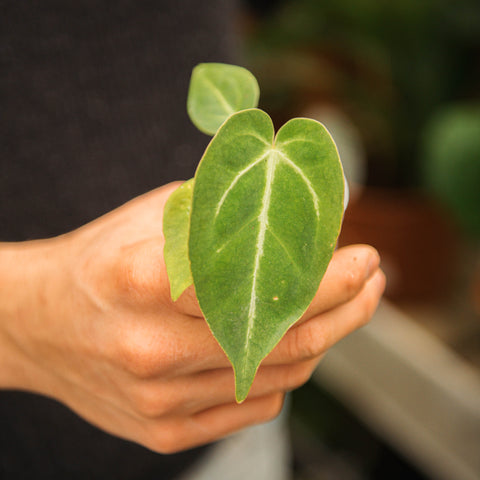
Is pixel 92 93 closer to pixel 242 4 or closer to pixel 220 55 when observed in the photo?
pixel 220 55

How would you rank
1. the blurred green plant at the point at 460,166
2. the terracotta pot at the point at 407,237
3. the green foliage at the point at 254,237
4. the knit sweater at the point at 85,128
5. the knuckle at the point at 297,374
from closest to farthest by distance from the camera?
the green foliage at the point at 254,237 < the knuckle at the point at 297,374 < the knit sweater at the point at 85,128 < the blurred green plant at the point at 460,166 < the terracotta pot at the point at 407,237

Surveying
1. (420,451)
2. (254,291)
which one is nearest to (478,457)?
(420,451)

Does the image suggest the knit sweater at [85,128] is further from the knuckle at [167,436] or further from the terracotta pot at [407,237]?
the terracotta pot at [407,237]

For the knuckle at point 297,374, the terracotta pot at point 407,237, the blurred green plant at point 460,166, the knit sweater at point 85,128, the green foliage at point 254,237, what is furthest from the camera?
the terracotta pot at point 407,237

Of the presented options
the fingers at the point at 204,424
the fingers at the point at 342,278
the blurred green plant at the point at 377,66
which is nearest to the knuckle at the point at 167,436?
the fingers at the point at 204,424

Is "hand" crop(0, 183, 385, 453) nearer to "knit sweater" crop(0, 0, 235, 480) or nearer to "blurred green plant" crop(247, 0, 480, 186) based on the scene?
"knit sweater" crop(0, 0, 235, 480)

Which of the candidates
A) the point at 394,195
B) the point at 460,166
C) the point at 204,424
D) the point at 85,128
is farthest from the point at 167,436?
the point at 394,195
